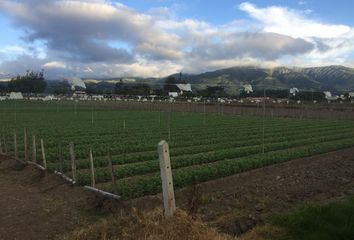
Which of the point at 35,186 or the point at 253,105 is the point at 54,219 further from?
the point at 253,105

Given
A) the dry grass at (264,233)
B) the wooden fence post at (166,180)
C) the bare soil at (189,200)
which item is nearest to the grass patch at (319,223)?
the dry grass at (264,233)

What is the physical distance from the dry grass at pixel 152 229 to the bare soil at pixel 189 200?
0.40 meters

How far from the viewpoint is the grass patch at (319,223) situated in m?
6.84

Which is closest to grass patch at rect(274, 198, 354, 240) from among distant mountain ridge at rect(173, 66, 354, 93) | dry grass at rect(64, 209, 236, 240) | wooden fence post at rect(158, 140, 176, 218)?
dry grass at rect(64, 209, 236, 240)

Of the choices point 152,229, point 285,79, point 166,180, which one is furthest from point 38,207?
point 285,79

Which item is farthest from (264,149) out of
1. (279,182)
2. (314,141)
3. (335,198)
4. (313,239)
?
(313,239)

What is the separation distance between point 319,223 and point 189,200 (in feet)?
8.11

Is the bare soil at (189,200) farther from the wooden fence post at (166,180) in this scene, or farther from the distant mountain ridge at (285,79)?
the distant mountain ridge at (285,79)

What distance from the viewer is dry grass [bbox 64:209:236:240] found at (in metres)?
5.68

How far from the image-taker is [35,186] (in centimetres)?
1306

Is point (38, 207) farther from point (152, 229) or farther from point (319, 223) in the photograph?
point (319, 223)

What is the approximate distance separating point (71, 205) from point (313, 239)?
6.06m

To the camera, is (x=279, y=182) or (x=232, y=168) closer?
(x=279, y=182)

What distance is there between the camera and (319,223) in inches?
291
